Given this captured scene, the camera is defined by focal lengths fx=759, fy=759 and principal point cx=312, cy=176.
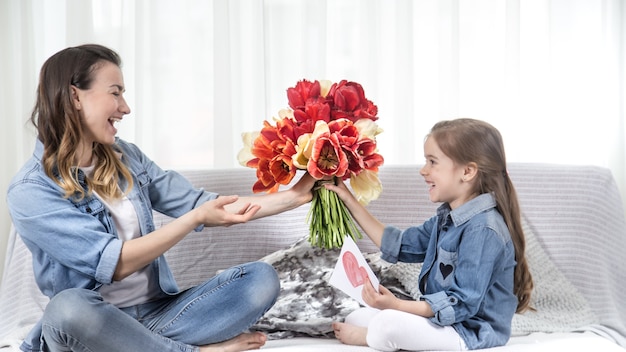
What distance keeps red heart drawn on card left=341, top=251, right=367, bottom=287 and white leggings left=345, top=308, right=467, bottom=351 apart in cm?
9

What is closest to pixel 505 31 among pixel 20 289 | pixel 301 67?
pixel 301 67

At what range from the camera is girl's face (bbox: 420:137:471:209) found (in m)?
1.87

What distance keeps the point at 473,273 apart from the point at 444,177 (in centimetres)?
26

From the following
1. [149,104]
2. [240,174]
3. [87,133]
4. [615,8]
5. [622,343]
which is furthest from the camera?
[615,8]

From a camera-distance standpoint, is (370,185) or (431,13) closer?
(370,185)

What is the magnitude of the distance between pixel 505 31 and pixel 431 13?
11.8 inches

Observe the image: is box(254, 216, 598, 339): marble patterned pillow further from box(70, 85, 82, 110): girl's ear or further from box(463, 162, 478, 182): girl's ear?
box(70, 85, 82, 110): girl's ear

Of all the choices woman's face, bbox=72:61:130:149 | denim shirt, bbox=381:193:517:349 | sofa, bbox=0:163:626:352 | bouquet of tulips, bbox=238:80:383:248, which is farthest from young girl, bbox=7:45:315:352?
denim shirt, bbox=381:193:517:349

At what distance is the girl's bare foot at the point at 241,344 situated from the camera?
1.77 metres

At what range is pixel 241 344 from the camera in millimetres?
1801

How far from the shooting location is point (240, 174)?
7.84 feet

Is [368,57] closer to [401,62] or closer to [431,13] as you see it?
[401,62]

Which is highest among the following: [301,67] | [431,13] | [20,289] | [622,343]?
[431,13]

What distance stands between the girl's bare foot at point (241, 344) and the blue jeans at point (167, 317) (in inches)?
0.6
